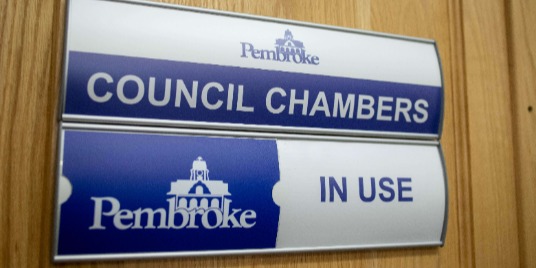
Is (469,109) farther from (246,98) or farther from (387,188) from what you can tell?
(246,98)

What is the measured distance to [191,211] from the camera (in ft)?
1.80

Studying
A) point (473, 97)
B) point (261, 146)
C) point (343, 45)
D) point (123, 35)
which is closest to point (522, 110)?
point (473, 97)

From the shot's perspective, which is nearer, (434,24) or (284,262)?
(284,262)

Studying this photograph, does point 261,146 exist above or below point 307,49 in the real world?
below

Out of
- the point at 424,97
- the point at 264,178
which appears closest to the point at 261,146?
the point at 264,178

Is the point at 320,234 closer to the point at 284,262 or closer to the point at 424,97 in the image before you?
the point at 284,262

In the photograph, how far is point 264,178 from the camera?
1.88 feet

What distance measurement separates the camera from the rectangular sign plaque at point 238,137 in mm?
525

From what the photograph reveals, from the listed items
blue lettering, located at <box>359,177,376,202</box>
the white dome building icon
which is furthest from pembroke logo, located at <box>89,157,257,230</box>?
blue lettering, located at <box>359,177,376,202</box>

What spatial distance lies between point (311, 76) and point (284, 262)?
25cm

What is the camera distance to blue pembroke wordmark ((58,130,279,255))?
20.2 inches

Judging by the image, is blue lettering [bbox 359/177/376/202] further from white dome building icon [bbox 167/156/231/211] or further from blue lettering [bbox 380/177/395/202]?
white dome building icon [bbox 167/156/231/211]

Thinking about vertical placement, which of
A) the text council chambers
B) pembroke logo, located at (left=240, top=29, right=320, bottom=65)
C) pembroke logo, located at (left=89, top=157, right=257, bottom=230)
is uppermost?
pembroke logo, located at (left=240, top=29, right=320, bottom=65)

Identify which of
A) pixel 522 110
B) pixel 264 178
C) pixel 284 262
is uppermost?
pixel 522 110
